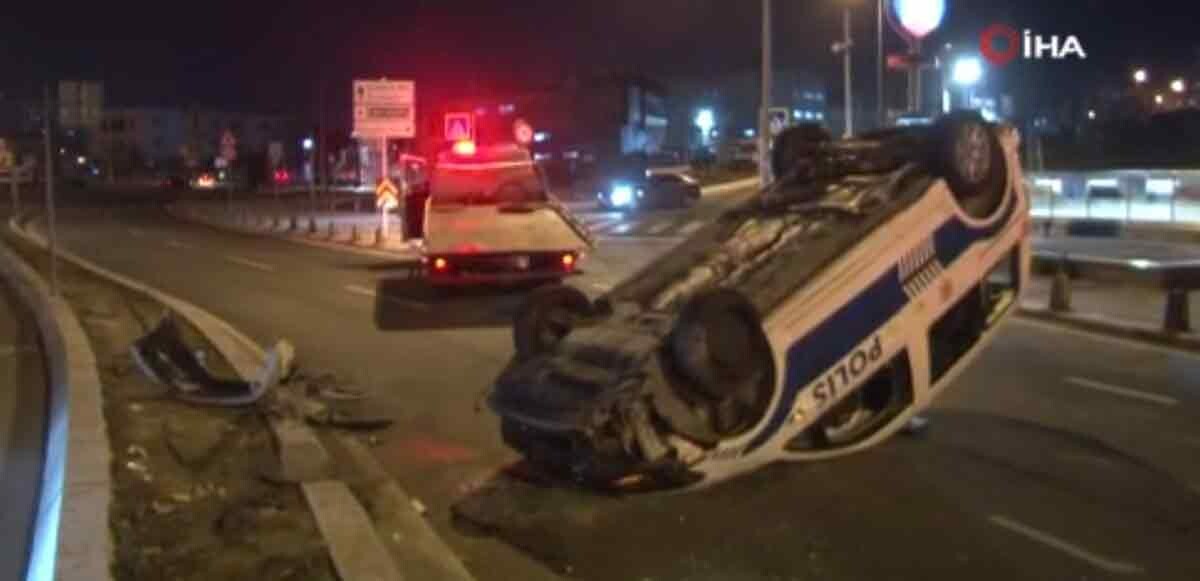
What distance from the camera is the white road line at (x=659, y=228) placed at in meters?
41.0

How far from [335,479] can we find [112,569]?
8.13ft

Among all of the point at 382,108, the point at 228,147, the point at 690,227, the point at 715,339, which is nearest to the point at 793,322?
the point at 715,339

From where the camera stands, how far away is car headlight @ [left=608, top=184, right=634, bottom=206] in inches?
2169

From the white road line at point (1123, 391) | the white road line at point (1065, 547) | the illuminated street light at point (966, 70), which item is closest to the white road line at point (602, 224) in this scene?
the illuminated street light at point (966, 70)

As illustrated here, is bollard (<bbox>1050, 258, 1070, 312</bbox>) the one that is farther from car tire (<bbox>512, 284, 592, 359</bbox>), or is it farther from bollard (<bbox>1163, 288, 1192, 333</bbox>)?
car tire (<bbox>512, 284, 592, 359</bbox>)

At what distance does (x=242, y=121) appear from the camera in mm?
195750

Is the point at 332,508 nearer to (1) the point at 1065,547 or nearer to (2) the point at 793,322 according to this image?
(2) the point at 793,322

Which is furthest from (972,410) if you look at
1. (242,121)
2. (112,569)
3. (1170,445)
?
(242,121)

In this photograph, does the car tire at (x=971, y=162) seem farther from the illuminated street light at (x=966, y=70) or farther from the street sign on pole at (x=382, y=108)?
the street sign on pole at (x=382, y=108)

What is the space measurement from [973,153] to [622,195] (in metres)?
46.3

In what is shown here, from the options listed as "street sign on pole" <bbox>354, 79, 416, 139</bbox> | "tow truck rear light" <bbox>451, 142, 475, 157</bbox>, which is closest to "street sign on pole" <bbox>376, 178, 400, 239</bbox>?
"street sign on pole" <bbox>354, 79, 416, 139</bbox>

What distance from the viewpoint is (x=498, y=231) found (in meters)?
21.2

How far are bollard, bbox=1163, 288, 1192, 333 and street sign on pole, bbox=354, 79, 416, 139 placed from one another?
2538cm

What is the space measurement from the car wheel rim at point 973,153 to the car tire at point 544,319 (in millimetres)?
2355
